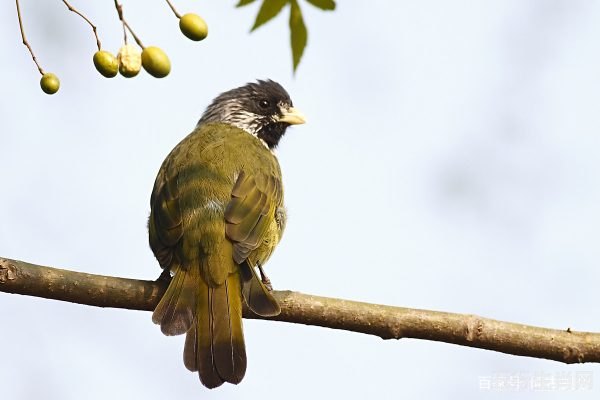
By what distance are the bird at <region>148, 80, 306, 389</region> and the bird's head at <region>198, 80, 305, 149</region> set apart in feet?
3.82

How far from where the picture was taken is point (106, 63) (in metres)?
3.53

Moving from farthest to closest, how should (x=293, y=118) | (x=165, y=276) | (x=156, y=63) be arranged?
(x=293, y=118)
(x=165, y=276)
(x=156, y=63)

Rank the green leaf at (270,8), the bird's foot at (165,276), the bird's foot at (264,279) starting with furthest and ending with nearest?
the bird's foot at (264,279) < the bird's foot at (165,276) < the green leaf at (270,8)

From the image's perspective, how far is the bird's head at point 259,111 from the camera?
7.19m

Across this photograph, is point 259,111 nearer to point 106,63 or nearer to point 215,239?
point 215,239

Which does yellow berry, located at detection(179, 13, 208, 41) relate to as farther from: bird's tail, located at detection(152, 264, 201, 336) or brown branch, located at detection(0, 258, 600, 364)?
bird's tail, located at detection(152, 264, 201, 336)

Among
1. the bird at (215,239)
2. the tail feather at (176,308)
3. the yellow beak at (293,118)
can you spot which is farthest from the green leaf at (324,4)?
the yellow beak at (293,118)

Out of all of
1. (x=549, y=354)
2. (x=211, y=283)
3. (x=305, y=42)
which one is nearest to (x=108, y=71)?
(x=305, y=42)

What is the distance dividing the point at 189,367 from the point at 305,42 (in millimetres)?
1849

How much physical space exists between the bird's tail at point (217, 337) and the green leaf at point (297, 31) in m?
1.77

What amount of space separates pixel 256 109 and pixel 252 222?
8.35 feet

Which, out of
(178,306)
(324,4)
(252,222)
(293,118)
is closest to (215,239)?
(252,222)

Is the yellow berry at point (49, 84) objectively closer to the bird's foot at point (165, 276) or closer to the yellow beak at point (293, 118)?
the bird's foot at point (165, 276)

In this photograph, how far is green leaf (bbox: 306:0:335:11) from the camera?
284cm
